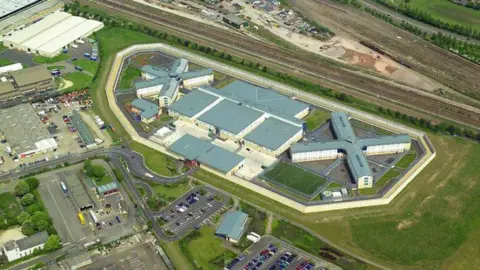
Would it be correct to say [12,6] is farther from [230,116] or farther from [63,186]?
[63,186]

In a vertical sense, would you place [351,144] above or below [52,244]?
above

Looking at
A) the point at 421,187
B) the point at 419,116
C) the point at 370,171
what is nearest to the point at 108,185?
the point at 370,171

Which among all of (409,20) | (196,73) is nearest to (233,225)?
(196,73)

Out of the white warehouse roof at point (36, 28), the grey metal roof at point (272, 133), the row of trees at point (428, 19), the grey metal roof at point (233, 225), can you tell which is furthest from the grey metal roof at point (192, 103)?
the row of trees at point (428, 19)

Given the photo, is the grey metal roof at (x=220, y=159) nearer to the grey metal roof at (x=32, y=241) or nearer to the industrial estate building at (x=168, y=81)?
the industrial estate building at (x=168, y=81)

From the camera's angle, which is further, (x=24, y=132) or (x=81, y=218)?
(x=24, y=132)

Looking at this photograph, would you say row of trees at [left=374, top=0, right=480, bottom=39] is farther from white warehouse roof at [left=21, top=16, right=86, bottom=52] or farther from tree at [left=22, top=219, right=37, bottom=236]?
tree at [left=22, top=219, right=37, bottom=236]

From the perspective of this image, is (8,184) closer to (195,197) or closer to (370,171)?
(195,197)
